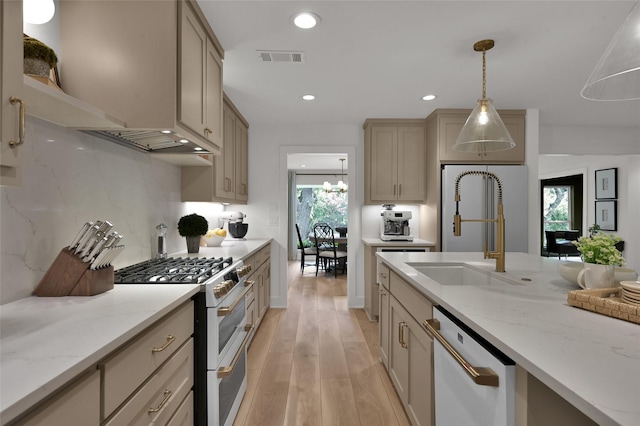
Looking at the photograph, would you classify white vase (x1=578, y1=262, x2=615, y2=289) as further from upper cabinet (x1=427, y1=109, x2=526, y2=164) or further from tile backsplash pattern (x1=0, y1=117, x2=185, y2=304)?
upper cabinet (x1=427, y1=109, x2=526, y2=164)

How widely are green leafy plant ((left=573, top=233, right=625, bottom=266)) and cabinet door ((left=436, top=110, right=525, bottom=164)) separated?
272 cm

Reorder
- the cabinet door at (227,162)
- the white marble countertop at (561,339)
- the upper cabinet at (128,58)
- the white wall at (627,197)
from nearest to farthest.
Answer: the white marble countertop at (561,339), the upper cabinet at (128,58), the cabinet door at (227,162), the white wall at (627,197)

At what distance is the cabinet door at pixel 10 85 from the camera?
847 mm

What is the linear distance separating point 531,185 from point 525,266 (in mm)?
2286

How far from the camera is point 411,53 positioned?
2479 millimetres

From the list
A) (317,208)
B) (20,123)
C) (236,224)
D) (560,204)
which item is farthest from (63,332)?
(560,204)

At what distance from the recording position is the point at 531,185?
12.6ft

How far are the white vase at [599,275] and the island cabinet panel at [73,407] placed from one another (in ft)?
5.32

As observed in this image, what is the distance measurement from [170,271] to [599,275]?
1929mm

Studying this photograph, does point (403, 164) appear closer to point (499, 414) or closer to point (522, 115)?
point (522, 115)

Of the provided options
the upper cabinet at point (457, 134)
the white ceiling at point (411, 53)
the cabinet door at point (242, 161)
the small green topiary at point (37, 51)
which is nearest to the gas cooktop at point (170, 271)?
the small green topiary at point (37, 51)

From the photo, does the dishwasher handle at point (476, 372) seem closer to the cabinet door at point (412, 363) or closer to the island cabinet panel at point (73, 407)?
the cabinet door at point (412, 363)

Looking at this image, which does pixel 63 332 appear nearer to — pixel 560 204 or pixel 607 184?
pixel 607 184

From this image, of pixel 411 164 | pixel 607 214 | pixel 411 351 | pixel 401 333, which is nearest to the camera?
pixel 411 351
